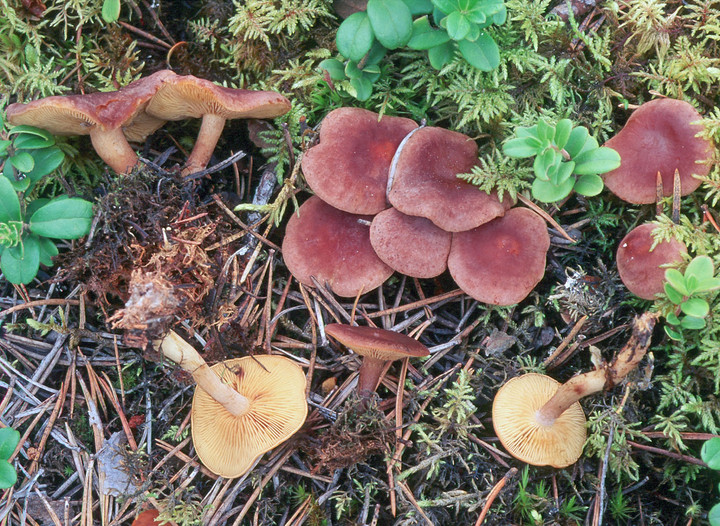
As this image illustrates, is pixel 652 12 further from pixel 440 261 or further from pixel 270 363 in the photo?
pixel 270 363

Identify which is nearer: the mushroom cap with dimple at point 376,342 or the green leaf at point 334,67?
the mushroom cap with dimple at point 376,342

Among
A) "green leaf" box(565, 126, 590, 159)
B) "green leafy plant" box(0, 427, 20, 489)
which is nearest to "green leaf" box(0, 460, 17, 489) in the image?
"green leafy plant" box(0, 427, 20, 489)

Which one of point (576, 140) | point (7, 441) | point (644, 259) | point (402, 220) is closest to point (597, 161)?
point (576, 140)

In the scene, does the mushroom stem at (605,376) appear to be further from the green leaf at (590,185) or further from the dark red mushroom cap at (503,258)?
the green leaf at (590,185)

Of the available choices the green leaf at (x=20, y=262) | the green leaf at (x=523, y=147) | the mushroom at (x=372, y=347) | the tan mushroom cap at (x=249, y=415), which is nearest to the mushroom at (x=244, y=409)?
the tan mushroom cap at (x=249, y=415)

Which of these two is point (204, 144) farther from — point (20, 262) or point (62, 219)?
point (20, 262)

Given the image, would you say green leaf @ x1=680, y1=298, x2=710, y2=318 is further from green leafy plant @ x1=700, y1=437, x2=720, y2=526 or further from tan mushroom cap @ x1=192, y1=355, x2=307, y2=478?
tan mushroom cap @ x1=192, y1=355, x2=307, y2=478
